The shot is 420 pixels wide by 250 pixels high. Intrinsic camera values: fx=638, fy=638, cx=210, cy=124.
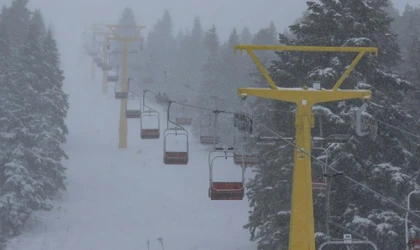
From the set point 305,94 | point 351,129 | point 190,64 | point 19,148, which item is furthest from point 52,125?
point 190,64

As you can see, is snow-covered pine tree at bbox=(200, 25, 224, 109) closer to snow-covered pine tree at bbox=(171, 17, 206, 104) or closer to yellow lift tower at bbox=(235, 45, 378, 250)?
snow-covered pine tree at bbox=(171, 17, 206, 104)

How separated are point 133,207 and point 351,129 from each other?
17.5 metres

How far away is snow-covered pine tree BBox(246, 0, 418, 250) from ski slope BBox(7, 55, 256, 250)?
8.76 metres

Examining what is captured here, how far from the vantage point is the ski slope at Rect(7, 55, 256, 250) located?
27812 mm

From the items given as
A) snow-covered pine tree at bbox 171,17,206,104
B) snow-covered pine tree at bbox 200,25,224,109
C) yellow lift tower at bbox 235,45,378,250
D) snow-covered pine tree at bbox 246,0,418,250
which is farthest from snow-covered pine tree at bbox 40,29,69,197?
snow-covered pine tree at bbox 171,17,206,104

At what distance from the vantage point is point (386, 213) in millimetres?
17406

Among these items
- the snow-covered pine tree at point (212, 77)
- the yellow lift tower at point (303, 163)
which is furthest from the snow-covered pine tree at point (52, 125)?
the yellow lift tower at point (303, 163)

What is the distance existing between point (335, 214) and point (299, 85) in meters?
4.23

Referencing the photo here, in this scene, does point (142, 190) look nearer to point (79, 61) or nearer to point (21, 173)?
point (21, 173)

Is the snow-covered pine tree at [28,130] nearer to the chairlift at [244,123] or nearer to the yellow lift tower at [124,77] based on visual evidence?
the yellow lift tower at [124,77]

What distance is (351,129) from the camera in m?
17.8

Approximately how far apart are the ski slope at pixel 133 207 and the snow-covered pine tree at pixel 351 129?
8.76 metres

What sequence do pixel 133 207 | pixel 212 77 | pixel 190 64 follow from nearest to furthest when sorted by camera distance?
pixel 133 207 < pixel 212 77 < pixel 190 64

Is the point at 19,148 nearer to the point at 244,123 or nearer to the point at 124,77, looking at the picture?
the point at 124,77
